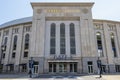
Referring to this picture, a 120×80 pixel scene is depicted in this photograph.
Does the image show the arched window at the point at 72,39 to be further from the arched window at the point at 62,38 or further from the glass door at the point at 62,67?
the glass door at the point at 62,67

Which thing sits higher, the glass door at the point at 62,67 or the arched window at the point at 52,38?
the arched window at the point at 52,38

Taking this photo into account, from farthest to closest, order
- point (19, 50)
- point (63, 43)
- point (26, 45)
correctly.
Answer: point (26, 45), point (19, 50), point (63, 43)

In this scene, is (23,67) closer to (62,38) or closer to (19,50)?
(19,50)

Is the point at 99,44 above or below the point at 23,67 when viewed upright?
above

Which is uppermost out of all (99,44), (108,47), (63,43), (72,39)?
(72,39)

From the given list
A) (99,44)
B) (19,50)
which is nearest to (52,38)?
(19,50)

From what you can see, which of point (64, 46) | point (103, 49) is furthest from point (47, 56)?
point (103, 49)

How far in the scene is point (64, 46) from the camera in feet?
131

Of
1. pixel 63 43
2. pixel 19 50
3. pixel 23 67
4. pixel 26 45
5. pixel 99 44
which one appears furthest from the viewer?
pixel 26 45

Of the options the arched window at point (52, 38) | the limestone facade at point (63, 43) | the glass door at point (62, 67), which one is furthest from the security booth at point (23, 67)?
the glass door at point (62, 67)

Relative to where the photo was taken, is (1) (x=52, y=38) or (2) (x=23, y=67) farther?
(2) (x=23, y=67)

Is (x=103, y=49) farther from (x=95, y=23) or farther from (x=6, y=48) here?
(x=6, y=48)

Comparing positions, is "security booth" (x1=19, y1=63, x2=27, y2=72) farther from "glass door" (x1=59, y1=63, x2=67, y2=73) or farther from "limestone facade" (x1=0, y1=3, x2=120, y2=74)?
"glass door" (x1=59, y1=63, x2=67, y2=73)

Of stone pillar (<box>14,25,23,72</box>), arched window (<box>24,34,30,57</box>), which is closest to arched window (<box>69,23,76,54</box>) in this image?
arched window (<box>24,34,30,57</box>)
